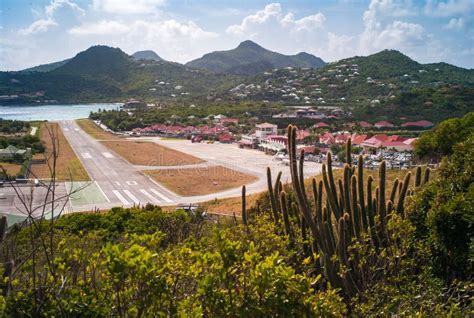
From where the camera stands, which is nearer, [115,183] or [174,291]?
[174,291]

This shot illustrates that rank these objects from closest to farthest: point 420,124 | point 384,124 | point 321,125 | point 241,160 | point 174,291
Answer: point 174,291 → point 241,160 → point 420,124 → point 384,124 → point 321,125

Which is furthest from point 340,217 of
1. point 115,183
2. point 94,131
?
point 94,131

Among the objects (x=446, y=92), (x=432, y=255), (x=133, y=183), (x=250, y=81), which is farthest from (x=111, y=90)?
(x=432, y=255)

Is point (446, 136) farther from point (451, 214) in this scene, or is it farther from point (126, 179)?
point (451, 214)

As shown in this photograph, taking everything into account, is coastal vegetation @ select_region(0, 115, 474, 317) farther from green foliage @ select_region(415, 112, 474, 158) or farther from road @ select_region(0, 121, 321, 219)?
green foliage @ select_region(415, 112, 474, 158)

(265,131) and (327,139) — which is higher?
(265,131)

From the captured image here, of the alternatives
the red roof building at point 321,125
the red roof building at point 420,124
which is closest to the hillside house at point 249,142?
the red roof building at point 321,125

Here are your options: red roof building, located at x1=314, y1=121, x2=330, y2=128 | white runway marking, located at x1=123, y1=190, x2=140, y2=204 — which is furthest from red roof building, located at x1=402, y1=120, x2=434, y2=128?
white runway marking, located at x1=123, y1=190, x2=140, y2=204
